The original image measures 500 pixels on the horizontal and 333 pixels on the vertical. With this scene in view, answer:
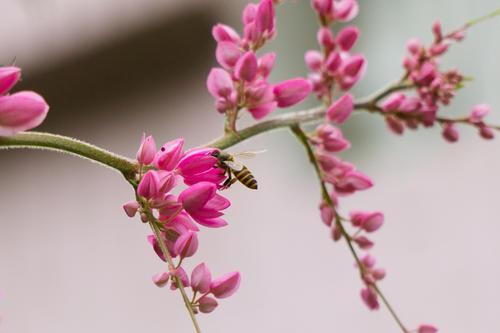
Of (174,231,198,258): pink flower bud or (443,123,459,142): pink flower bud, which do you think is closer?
(174,231,198,258): pink flower bud

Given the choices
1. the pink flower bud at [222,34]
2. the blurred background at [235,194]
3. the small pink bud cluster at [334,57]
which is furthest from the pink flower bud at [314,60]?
the blurred background at [235,194]

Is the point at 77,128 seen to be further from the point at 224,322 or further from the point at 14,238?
the point at 224,322

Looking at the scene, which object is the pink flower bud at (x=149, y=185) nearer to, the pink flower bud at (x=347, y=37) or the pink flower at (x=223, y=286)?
the pink flower at (x=223, y=286)

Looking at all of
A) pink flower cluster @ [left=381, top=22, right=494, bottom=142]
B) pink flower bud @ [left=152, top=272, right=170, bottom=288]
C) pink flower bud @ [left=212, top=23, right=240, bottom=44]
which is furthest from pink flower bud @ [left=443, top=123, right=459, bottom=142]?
pink flower bud @ [left=152, top=272, right=170, bottom=288]

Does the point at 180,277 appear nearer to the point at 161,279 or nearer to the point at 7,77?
the point at 161,279

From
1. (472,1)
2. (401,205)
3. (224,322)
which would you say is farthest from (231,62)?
(224,322)

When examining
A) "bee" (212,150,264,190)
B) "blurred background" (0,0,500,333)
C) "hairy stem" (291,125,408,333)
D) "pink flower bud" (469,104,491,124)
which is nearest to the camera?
"bee" (212,150,264,190)

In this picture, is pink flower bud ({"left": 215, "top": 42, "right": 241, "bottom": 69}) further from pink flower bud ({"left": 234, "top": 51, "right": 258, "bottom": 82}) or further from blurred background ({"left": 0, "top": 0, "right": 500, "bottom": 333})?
blurred background ({"left": 0, "top": 0, "right": 500, "bottom": 333})

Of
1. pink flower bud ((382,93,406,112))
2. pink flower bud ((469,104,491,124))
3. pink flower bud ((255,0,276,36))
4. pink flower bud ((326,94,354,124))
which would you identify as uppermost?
pink flower bud ((255,0,276,36))
